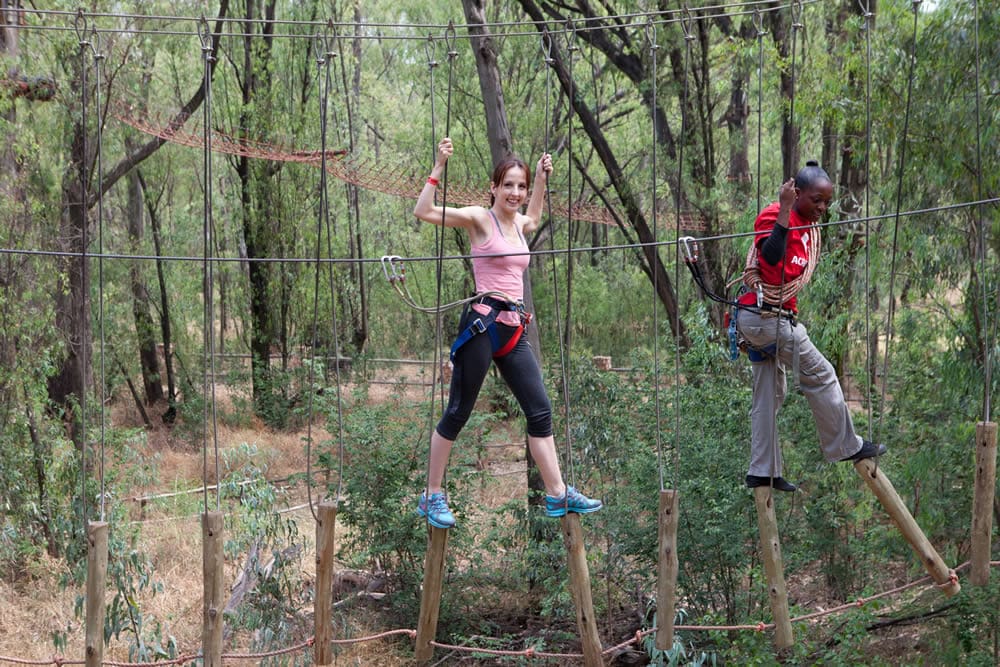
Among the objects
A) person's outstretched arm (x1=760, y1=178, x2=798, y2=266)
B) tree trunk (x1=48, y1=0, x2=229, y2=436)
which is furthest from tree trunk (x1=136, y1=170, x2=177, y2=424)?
person's outstretched arm (x1=760, y1=178, x2=798, y2=266)

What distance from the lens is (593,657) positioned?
3105mm

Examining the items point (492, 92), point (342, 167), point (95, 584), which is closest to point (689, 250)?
point (95, 584)

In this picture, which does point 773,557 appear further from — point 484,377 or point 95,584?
point 95,584

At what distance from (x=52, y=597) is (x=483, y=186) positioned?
4.76 meters

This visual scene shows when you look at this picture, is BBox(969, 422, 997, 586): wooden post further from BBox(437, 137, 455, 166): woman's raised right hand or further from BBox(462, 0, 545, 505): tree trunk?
BBox(462, 0, 545, 505): tree trunk

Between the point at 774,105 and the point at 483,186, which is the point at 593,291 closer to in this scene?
the point at 483,186

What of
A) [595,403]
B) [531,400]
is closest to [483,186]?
[595,403]

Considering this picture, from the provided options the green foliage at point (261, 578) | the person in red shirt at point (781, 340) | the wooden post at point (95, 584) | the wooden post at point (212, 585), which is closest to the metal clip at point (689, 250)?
the person in red shirt at point (781, 340)

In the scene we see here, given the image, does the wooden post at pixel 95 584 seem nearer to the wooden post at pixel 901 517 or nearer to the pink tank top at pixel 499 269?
the pink tank top at pixel 499 269

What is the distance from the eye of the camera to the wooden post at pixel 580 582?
2980 millimetres

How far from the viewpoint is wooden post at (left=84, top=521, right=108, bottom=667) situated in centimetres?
287

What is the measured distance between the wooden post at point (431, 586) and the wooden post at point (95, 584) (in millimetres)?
897

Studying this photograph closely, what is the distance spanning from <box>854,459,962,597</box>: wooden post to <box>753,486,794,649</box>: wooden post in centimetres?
28

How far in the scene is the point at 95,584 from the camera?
290cm
